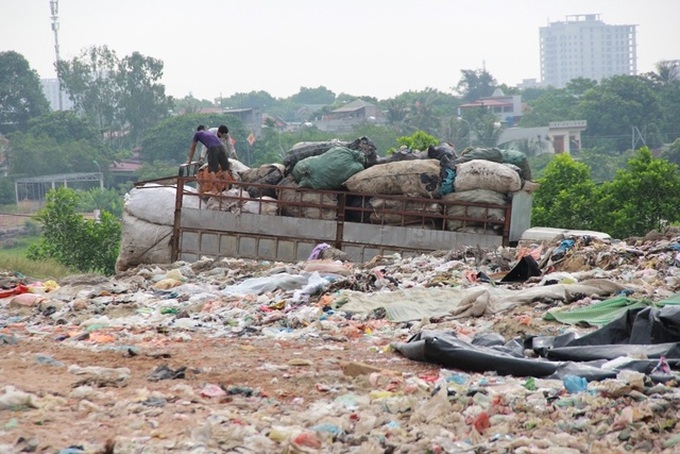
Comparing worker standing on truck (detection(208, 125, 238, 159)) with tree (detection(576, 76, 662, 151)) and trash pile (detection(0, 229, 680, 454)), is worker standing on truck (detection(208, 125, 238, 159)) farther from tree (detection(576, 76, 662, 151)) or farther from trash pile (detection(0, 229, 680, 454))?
tree (detection(576, 76, 662, 151))

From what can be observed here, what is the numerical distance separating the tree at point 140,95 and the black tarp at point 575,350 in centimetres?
6004

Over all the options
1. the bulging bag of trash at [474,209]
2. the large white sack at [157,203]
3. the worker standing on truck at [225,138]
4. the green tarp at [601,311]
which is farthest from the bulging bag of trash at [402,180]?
the green tarp at [601,311]

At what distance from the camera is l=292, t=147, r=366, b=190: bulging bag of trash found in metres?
13.1

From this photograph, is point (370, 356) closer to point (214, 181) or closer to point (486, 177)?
point (486, 177)

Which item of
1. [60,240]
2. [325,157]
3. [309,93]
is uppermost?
[309,93]

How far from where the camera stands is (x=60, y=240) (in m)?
30.5

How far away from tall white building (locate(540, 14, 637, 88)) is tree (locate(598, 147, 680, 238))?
142 m

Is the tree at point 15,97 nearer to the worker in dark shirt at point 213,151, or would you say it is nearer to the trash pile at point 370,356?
the worker in dark shirt at point 213,151

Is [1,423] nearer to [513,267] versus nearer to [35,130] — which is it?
[513,267]

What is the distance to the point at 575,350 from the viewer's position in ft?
21.6

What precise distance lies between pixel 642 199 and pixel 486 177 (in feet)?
45.5

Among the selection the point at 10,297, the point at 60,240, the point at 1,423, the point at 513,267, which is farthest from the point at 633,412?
the point at 60,240

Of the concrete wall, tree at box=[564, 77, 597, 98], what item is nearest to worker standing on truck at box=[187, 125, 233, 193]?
the concrete wall

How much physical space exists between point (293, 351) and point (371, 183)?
5.71m
